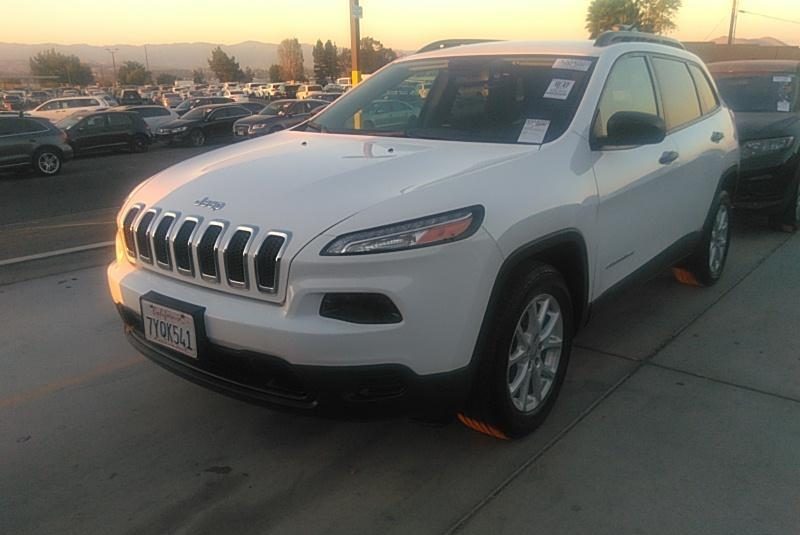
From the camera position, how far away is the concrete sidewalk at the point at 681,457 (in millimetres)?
2607

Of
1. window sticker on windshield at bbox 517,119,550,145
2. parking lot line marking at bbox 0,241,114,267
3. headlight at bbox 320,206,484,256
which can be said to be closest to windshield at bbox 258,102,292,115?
parking lot line marking at bbox 0,241,114,267

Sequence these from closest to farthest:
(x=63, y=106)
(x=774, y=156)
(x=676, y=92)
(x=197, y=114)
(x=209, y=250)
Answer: (x=209, y=250) < (x=676, y=92) < (x=774, y=156) < (x=197, y=114) < (x=63, y=106)

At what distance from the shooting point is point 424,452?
310cm

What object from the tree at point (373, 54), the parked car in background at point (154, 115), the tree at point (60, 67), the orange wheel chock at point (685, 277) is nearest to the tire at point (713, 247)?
the orange wheel chock at point (685, 277)

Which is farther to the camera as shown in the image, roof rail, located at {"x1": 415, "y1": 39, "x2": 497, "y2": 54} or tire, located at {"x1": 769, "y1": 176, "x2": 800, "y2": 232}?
tire, located at {"x1": 769, "y1": 176, "x2": 800, "y2": 232}

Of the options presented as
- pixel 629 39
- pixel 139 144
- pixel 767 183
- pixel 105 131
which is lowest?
pixel 139 144

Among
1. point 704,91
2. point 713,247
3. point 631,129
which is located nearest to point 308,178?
point 631,129

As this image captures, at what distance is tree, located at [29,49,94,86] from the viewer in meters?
80.9

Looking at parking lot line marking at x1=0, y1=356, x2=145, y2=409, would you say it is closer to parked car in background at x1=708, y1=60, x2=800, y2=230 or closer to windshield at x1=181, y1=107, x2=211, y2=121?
parked car in background at x1=708, y1=60, x2=800, y2=230

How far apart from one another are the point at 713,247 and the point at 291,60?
352ft

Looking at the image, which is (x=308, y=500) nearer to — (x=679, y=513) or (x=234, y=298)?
(x=234, y=298)

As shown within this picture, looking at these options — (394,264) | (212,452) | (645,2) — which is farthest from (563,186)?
(645,2)

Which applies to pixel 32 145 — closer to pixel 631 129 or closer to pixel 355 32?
pixel 355 32

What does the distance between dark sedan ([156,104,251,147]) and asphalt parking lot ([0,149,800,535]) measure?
1897 centimetres
